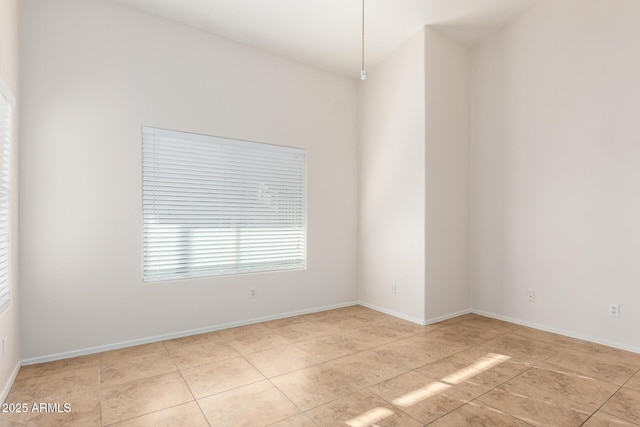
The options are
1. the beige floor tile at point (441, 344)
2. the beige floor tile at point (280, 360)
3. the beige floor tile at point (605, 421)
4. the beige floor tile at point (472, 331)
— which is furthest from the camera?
the beige floor tile at point (472, 331)

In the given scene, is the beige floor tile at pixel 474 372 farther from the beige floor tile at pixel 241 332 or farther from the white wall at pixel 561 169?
the beige floor tile at pixel 241 332

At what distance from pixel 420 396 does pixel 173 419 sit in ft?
5.35

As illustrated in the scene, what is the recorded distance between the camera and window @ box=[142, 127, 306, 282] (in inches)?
139

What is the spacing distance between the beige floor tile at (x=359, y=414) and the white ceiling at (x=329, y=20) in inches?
145

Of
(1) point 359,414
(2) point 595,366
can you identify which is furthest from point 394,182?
(1) point 359,414

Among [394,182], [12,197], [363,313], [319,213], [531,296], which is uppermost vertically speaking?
[394,182]

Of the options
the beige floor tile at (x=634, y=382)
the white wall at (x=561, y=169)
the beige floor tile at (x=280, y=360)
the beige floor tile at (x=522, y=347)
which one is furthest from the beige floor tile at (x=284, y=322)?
the beige floor tile at (x=634, y=382)

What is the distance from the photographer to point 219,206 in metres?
3.92

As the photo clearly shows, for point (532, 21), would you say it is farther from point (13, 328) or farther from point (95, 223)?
point (13, 328)

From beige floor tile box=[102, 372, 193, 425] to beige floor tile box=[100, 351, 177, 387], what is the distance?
0.31 ft

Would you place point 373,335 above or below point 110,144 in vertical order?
below

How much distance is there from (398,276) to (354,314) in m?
0.77

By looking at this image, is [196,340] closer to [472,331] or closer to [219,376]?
[219,376]

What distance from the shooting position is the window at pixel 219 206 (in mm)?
3525
